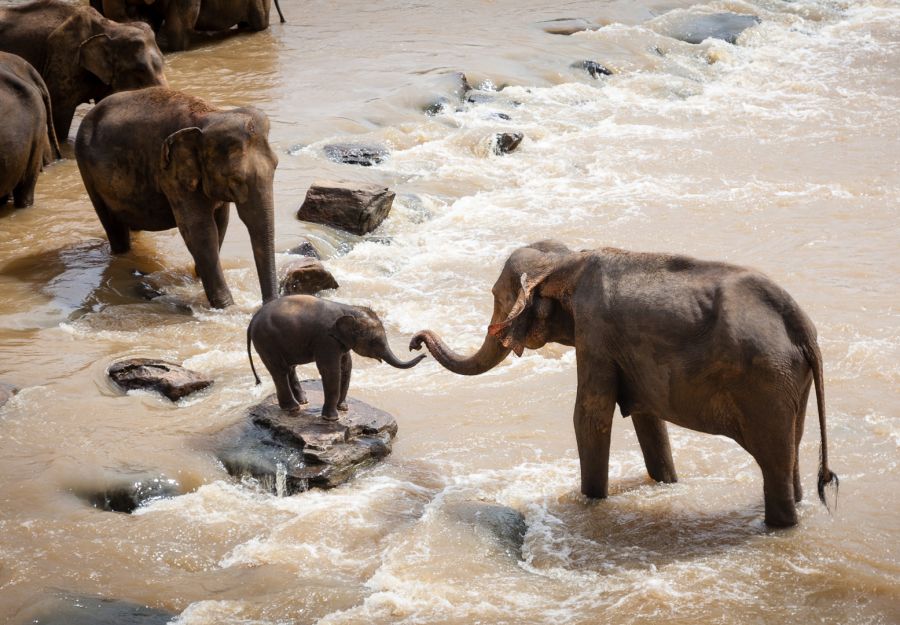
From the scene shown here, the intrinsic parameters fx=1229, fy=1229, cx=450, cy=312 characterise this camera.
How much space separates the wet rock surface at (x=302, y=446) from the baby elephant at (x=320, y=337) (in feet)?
0.57

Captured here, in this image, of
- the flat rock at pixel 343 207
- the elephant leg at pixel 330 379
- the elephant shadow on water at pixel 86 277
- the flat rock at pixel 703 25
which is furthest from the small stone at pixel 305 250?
the flat rock at pixel 703 25

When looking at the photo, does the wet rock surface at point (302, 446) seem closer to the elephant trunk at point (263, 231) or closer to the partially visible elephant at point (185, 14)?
the elephant trunk at point (263, 231)

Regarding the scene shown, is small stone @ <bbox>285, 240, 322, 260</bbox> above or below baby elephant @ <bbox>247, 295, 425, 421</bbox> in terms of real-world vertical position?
below

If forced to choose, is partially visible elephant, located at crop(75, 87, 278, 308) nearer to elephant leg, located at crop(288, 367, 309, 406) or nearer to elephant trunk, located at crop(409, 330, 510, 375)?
elephant leg, located at crop(288, 367, 309, 406)

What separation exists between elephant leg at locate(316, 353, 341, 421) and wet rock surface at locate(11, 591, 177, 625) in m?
1.90

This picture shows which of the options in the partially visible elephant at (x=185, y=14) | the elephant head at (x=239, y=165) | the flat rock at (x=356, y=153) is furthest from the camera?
the partially visible elephant at (x=185, y=14)

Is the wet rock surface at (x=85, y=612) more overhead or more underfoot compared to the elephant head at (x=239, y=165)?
more underfoot

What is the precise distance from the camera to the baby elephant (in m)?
7.18

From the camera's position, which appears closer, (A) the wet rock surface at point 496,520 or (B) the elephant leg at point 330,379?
(A) the wet rock surface at point 496,520

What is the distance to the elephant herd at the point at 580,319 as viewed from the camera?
6.04 metres

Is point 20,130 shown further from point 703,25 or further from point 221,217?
point 703,25

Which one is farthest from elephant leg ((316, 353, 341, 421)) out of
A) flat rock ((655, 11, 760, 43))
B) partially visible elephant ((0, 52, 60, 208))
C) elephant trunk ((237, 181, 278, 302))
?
flat rock ((655, 11, 760, 43))

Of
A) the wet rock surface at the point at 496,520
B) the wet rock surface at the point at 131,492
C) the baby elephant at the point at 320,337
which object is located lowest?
the wet rock surface at the point at 496,520

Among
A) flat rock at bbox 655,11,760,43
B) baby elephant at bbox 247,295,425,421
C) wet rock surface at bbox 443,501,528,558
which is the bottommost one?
wet rock surface at bbox 443,501,528,558
